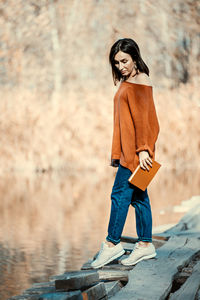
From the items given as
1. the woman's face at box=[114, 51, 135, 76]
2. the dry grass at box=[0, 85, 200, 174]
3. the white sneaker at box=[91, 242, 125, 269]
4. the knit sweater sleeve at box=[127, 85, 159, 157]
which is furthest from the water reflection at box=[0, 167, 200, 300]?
the dry grass at box=[0, 85, 200, 174]

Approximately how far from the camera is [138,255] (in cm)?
288

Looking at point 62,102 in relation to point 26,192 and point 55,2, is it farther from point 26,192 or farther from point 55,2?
point 26,192

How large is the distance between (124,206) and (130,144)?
12.2 inches

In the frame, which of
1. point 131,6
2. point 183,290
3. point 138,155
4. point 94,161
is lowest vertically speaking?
point 94,161

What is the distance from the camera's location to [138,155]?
2846 millimetres

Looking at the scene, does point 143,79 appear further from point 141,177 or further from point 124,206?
point 124,206

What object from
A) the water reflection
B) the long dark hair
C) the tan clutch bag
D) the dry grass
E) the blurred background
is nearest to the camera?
the tan clutch bag

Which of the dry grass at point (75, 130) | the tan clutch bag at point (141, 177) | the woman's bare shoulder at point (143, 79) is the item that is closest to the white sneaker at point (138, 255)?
the tan clutch bag at point (141, 177)

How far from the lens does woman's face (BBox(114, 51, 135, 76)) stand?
115 inches

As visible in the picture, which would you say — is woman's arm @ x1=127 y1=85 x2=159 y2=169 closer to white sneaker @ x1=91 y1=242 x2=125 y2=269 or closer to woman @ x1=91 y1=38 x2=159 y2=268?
woman @ x1=91 y1=38 x2=159 y2=268

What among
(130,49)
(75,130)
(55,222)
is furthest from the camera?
(75,130)

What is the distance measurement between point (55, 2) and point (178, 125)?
608cm

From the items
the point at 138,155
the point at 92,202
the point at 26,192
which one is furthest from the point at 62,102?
the point at 138,155

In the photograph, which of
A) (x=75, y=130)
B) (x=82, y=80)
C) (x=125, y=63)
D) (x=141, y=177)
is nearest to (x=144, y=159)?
(x=141, y=177)
